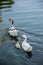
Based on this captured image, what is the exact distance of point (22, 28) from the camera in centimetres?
2033

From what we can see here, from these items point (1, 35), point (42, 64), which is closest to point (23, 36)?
point (1, 35)

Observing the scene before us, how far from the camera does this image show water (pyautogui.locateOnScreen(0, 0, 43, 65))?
1554 centimetres

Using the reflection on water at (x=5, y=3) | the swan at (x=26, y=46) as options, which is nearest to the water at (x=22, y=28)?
the reflection on water at (x=5, y=3)

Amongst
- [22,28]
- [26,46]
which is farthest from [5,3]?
[26,46]

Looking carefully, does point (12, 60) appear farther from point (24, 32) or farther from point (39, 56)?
point (24, 32)

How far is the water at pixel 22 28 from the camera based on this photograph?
1554 centimetres

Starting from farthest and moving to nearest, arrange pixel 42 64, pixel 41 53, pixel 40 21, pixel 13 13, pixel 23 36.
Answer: pixel 13 13 < pixel 40 21 < pixel 23 36 < pixel 41 53 < pixel 42 64

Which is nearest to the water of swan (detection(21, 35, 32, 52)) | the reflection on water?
the reflection on water

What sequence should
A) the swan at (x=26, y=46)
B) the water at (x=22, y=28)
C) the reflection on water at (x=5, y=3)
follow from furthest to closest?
the reflection on water at (x=5, y=3) < the swan at (x=26, y=46) < the water at (x=22, y=28)

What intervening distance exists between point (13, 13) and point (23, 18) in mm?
2317

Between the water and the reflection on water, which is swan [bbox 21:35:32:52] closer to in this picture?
the water

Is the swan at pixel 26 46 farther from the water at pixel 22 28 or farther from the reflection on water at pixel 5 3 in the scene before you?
the reflection on water at pixel 5 3

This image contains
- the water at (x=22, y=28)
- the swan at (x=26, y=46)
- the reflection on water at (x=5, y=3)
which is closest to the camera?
the water at (x=22, y=28)

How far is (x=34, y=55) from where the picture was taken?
15844mm
